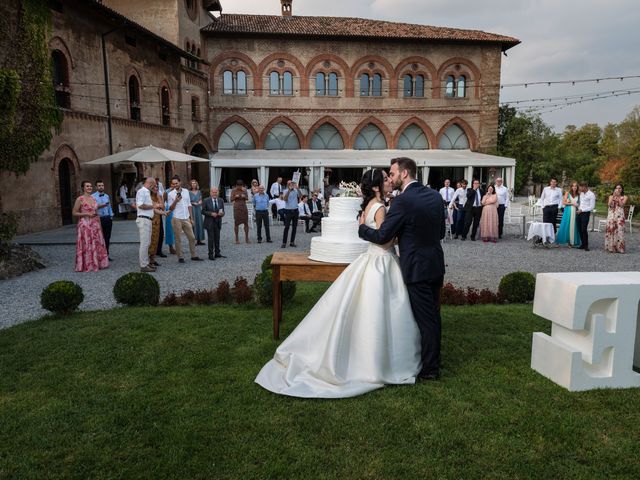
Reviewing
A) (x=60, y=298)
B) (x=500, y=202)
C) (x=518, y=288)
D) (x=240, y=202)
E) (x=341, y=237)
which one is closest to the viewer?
(x=341, y=237)

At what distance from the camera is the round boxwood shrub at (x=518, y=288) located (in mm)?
7480

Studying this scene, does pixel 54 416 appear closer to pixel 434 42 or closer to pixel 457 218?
pixel 457 218

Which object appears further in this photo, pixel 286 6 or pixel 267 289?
pixel 286 6

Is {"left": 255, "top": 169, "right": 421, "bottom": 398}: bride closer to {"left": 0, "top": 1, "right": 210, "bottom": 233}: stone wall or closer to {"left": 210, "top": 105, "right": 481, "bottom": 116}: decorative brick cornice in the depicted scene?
{"left": 0, "top": 1, "right": 210, "bottom": 233}: stone wall

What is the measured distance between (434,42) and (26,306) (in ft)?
101

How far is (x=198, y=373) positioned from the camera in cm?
470

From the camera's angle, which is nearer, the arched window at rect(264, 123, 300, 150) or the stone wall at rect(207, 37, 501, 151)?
the stone wall at rect(207, 37, 501, 151)

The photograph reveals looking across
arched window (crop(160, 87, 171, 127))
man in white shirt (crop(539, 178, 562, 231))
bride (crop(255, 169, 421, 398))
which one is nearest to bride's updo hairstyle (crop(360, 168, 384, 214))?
bride (crop(255, 169, 421, 398))

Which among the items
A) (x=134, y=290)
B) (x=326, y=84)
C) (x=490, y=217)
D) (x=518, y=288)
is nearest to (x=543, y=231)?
(x=490, y=217)

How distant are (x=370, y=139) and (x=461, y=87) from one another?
23.3ft

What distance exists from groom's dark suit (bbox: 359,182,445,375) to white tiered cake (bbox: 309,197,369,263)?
0.69m

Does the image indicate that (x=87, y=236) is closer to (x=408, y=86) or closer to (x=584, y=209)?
(x=584, y=209)

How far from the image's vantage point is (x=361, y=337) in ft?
14.1

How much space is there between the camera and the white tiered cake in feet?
16.5
